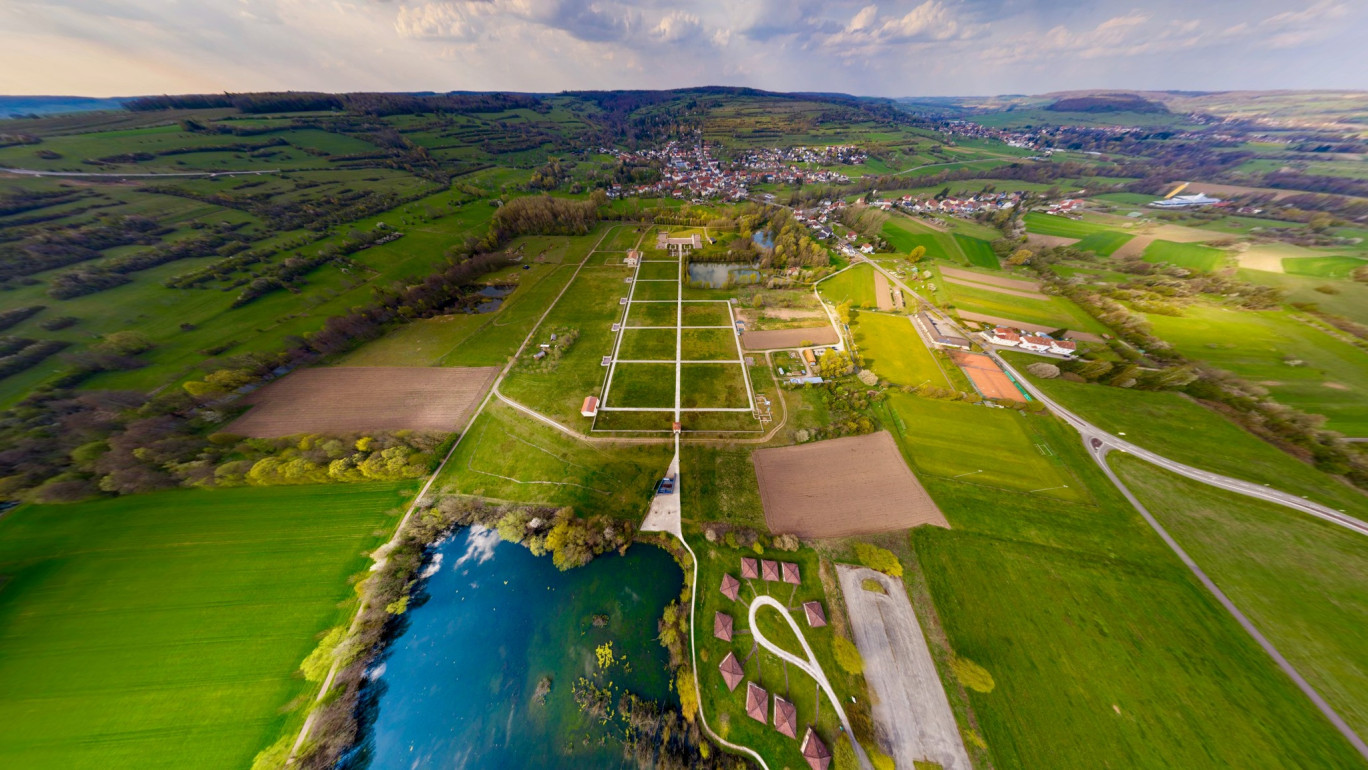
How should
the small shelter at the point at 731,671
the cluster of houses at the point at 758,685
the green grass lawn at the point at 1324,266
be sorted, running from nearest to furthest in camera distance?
the cluster of houses at the point at 758,685 < the small shelter at the point at 731,671 < the green grass lawn at the point at 1324,266

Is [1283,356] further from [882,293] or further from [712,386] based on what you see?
[712,386]

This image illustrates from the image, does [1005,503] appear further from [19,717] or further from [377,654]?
[19,717]

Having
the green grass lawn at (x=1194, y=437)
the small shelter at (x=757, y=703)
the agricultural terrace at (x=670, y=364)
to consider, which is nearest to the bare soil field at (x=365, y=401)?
the agricultural terrace at (x=670, y=364)

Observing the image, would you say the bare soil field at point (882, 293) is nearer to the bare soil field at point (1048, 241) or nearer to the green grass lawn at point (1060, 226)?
the bare soil field at point (1048, 241)

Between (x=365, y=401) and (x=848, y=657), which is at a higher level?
(x=365, y=401)

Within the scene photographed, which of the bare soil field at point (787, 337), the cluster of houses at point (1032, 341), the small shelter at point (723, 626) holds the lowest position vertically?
the small shelter at point (723, 626)

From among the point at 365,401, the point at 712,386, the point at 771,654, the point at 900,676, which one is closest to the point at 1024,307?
the point at 712,386
